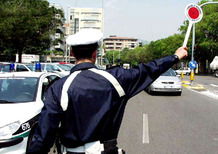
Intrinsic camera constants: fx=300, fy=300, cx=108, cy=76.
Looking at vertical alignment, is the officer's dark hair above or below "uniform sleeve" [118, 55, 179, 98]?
above

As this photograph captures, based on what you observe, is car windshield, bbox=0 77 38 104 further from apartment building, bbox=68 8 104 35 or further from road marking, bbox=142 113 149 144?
apartment building, bbox=68 8 104 35

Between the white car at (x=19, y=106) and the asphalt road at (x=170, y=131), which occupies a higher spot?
the white car at (x=19, y=106)

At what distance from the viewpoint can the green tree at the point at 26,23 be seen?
3020 centimetres

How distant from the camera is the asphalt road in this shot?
555 centimetres

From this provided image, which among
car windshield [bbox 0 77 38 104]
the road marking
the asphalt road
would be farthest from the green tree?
car windshield [bbox 0 77 38 104]

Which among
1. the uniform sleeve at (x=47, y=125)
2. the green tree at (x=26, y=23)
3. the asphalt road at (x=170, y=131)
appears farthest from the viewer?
the green tree at (x=26, y=23)

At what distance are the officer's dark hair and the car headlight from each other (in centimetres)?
242

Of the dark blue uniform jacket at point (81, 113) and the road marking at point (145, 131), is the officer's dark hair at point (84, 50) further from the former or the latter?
the road marking at point (145, 131)

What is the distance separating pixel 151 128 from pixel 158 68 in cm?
525

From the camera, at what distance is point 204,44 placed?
148ft

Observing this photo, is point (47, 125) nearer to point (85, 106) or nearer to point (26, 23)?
point (85, 106)

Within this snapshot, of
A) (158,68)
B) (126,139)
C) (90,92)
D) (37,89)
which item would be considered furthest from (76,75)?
(126,139)

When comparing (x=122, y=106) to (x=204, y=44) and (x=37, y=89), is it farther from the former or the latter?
(x=204, y=44)

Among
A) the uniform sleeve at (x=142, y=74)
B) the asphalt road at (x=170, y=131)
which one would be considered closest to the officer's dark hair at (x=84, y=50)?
the uniform sleeve at (x=142, y=74)
